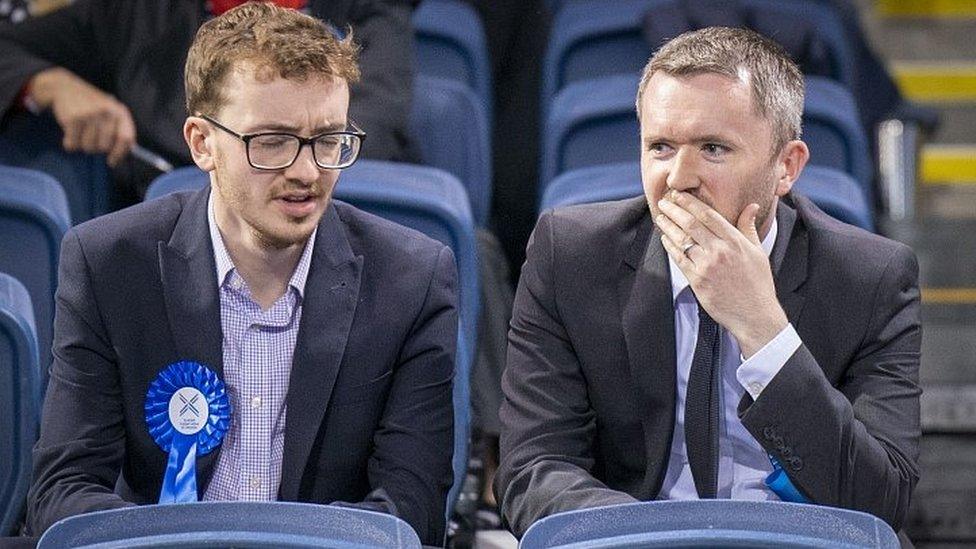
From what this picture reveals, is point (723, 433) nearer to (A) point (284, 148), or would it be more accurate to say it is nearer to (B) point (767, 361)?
(B) point (767, 361)

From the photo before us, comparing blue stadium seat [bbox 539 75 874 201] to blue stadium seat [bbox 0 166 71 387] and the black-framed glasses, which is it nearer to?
blue stadium seat [bbox 0 166 71 387]

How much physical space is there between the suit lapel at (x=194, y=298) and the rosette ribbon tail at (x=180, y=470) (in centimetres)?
2

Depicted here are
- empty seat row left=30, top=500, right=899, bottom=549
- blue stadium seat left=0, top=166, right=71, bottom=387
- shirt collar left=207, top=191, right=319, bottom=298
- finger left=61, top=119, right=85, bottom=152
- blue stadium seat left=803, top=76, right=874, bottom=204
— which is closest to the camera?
empty seat row left=30, top=500, right=899, bottom=549

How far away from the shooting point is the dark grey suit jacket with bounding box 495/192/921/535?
70.0 inches

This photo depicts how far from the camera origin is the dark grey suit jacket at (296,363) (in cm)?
183

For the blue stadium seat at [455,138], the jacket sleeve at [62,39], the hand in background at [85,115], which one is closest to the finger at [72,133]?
the hand in background at [85,115]

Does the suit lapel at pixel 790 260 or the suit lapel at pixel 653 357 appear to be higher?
the suit lapel at pixel 790 260

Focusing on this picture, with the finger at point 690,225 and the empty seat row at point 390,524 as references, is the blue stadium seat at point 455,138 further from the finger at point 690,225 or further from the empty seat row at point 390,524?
the empty seat row at point 390,524

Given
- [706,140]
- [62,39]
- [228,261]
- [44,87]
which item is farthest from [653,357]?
[62,39]

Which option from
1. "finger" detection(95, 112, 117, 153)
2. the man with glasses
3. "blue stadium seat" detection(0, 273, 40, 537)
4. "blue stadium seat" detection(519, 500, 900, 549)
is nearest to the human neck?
the man with glasses

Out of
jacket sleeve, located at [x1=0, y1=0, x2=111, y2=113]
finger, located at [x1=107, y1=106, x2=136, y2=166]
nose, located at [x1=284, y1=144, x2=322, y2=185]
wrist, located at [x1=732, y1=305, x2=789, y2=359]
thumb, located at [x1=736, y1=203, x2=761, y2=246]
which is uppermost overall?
nose, located at [x1=284, y1=144, x2=322, y2=185]

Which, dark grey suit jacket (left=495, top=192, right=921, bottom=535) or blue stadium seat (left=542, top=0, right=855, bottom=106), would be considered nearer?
dark grey suit jacket (left=495, top=192, right=921, bottom=535)

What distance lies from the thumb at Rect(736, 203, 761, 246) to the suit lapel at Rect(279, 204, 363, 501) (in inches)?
16.9

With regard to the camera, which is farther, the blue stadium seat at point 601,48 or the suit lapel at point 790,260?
the blue stadium seat at point 601,48
